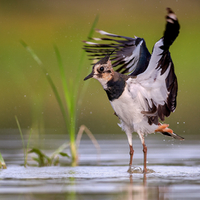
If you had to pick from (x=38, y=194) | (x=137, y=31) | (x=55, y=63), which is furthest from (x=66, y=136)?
(x=137, y=31)

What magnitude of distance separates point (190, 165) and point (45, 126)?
18.6 feet

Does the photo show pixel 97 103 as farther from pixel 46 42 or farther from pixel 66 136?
pixel 46 42

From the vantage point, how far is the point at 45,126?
39.2 feet

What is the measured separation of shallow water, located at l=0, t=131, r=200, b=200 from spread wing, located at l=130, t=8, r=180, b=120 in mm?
816

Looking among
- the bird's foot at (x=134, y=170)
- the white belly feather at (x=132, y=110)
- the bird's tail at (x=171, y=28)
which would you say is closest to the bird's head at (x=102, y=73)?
the white belly feather at (x=132, y=110)

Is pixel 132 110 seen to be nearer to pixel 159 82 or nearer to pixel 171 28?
pixel 159 82

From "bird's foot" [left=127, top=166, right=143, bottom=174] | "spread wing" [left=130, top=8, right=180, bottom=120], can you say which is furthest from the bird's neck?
"bird's foot" [left=127, top=166, right=143, bottom=174]

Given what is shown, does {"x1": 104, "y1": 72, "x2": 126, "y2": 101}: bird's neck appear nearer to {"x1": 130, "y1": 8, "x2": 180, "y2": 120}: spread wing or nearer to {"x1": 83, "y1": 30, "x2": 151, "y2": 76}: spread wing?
{"x1": 130, "y1": 8, "x2": 180, "y2": 120}: spread wing

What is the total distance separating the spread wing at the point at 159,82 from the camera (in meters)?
6.35

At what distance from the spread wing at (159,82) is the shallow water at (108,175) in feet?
2.68

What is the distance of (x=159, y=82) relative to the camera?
6.79 metres

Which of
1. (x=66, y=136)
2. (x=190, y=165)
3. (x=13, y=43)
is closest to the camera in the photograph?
(x=190, y=165)

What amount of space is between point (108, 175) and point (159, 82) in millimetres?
1527

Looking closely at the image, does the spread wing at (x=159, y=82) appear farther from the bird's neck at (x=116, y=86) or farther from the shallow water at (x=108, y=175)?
the shallow water at (x=108, y=175)
